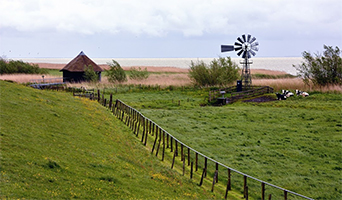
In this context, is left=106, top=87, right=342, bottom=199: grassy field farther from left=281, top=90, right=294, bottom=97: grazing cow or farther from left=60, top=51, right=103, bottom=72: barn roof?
left=60, top=51, right=103, bottom=72: barn roof

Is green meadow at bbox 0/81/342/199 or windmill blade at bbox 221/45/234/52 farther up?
windmill blade at bbox 221/45/234/52

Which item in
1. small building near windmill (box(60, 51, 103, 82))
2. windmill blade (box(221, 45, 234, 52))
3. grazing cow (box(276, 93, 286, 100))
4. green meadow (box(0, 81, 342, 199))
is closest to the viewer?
green meadow (box(0, 81, 342, 199))

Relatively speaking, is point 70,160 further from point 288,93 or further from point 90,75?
point 90,75

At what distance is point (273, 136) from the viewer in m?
28.8

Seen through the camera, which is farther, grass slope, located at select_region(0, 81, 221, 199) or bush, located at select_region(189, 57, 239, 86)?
bush, located at select_region(189, 57, 239, 86)

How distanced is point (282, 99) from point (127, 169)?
32095 millimetres

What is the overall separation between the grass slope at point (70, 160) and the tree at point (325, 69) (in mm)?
33341

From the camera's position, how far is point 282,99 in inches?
1773

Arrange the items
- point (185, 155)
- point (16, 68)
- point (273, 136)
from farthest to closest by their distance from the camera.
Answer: point (16, 68) → point (273, 136) → point (185, 155)

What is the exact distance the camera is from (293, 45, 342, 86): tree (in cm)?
4869

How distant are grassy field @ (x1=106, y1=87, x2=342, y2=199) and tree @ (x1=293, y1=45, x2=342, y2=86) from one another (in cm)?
422

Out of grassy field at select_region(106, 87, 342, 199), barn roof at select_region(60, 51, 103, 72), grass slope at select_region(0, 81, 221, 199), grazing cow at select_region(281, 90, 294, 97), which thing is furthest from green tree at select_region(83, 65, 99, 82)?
grass slope at select_region(0, 81, 221, 199)

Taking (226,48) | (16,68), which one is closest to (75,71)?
(16,68)

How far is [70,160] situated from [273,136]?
17912 millimetres
